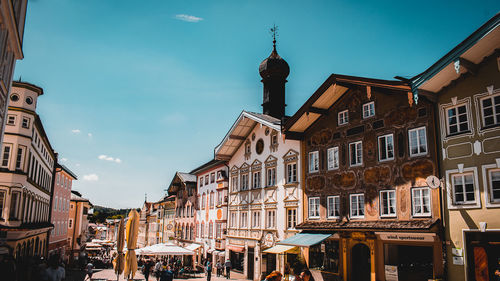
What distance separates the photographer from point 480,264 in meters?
15.8

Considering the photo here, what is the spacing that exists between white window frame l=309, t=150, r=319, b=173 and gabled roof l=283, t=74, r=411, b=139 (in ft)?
5.23

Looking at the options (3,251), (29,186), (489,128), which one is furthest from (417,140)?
(29,186)

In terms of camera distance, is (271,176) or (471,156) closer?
(471,156)

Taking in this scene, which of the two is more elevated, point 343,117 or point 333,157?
point 343,117

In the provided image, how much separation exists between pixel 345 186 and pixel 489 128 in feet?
26.6

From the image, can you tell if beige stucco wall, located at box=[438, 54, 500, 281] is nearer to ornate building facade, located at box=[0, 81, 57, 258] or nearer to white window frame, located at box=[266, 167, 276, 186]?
white window frame, located at box=[266, 167, 276, 186]

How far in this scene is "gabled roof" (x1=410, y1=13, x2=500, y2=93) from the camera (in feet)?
50.8

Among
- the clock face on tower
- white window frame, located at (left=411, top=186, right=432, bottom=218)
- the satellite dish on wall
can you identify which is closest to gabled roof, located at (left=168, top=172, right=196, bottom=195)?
the clock face on tower

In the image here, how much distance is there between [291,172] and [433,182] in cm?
1095

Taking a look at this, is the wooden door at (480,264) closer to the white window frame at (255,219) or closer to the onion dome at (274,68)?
the white window frame at (255,219)

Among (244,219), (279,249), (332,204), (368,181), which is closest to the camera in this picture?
(368,181)

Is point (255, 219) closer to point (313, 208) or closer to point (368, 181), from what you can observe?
point (313, 208)

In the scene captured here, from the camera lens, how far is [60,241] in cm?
5012

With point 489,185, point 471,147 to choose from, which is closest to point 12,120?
point 471,147
